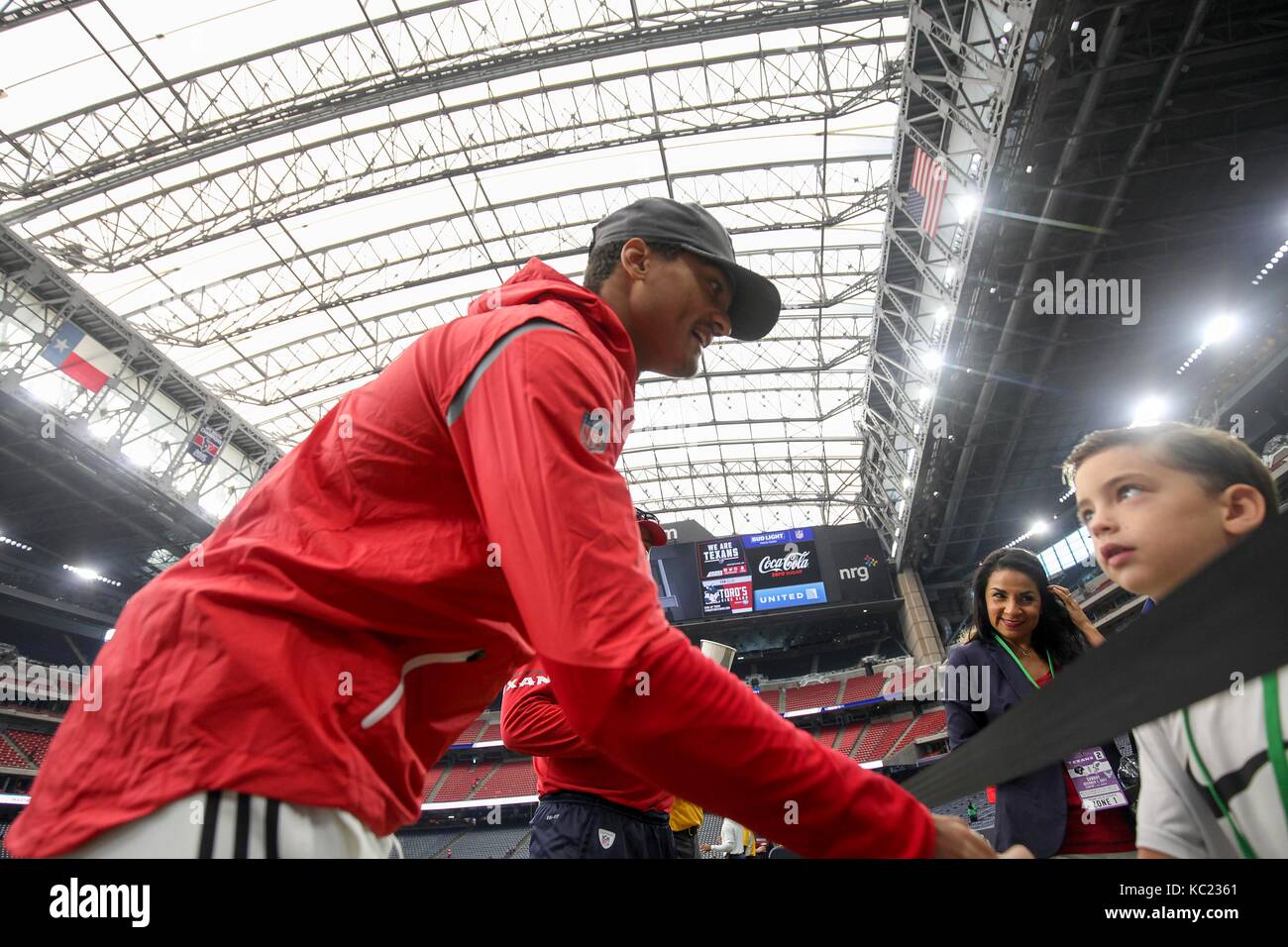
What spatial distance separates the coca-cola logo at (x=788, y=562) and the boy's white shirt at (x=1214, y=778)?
890 inches

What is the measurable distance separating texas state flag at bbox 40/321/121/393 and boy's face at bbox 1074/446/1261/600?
60.7 ft

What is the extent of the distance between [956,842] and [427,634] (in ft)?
2.25

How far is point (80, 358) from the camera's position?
569 inches

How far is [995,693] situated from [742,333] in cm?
219

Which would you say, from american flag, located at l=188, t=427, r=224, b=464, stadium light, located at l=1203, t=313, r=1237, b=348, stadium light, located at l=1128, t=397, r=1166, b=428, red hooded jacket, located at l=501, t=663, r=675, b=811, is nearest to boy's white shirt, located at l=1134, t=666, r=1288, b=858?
red hooded jacket, located at l=501, t=663, r=675, b=811

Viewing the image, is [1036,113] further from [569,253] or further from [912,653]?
[912,653]

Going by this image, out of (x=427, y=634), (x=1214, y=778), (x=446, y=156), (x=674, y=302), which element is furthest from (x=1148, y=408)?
(x=427, y=634)

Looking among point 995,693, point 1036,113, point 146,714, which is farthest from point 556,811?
point 1036,113

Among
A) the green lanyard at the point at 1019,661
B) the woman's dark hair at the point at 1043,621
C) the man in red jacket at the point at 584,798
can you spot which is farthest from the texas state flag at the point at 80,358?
the green lanyard at the point at 1019,661

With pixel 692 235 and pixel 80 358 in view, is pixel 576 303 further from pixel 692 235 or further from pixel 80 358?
pixel 80 358

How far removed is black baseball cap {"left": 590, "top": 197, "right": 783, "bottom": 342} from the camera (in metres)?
1.36

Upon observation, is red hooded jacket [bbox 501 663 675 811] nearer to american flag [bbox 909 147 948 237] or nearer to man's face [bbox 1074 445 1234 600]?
man's face [bbox 1074 445 1234 600]

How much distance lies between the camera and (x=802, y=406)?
23078 mm

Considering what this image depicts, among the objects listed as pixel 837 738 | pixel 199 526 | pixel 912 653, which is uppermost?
pixel 199 526
